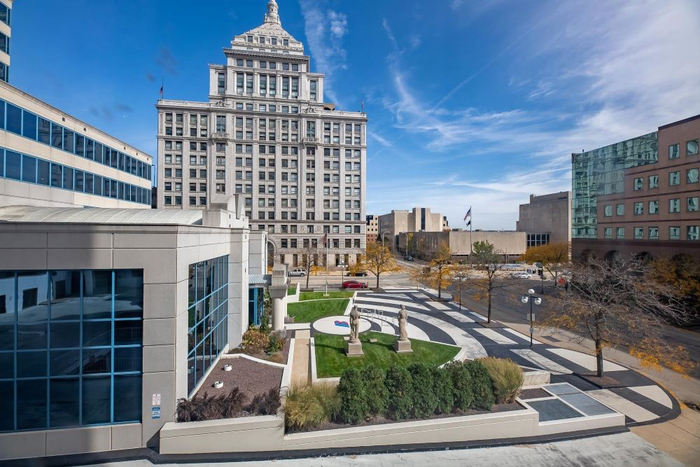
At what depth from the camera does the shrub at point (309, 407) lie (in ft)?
35.3

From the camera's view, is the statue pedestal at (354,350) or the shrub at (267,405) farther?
the statue pedestal at (354,350)

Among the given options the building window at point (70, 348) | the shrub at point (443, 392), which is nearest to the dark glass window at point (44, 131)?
the building window at point (70, 348)

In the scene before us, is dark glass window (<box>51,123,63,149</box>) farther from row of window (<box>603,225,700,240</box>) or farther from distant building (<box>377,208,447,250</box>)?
distant building (<box>377,208,447,250</box>)

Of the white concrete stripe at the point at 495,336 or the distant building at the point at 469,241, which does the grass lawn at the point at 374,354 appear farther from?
the distant building at the point at 469,241

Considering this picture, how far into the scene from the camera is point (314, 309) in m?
28.2

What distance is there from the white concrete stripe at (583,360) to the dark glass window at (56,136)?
32.8 meters

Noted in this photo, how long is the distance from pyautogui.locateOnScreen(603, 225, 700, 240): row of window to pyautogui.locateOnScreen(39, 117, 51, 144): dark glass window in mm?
50489

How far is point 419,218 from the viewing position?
103750 millimetres

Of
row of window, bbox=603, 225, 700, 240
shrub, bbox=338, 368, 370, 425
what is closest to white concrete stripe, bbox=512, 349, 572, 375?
shrub, bbox=338, 368, 370, 425

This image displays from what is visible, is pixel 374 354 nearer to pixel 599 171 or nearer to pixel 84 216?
pixel 84 216

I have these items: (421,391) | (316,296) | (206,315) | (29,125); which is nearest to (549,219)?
(316,296)

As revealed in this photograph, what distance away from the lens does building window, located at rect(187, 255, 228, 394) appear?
1246cm

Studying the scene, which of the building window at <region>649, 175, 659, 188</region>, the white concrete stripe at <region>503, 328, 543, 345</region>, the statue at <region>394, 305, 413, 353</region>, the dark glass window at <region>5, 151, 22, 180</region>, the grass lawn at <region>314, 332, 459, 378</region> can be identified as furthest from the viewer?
the building window at <region>649, 175, 659, 188</region>

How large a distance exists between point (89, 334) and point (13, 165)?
35.9 ft
